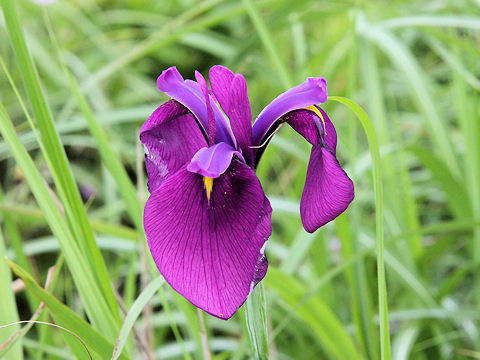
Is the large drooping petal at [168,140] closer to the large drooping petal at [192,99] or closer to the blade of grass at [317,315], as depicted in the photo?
the large drooping petal at [192,99]

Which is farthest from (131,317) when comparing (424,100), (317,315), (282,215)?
(424,100)

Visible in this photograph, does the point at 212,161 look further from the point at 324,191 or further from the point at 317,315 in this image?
the point at 317,315

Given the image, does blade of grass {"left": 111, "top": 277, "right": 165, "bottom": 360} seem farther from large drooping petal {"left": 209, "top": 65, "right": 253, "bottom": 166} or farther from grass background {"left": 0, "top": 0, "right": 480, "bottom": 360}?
large drooping petal {"left": 209, "top": 65, "right": 253, "bottom": 166}

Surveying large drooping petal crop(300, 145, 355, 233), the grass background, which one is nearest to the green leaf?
the grass background

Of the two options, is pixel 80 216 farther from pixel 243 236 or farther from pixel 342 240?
pixel 342 240

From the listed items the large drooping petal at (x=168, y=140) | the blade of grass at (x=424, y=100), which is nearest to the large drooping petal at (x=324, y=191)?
the large drooping petal at (x=168, y=140)

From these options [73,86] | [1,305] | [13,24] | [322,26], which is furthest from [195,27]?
[322,26]
